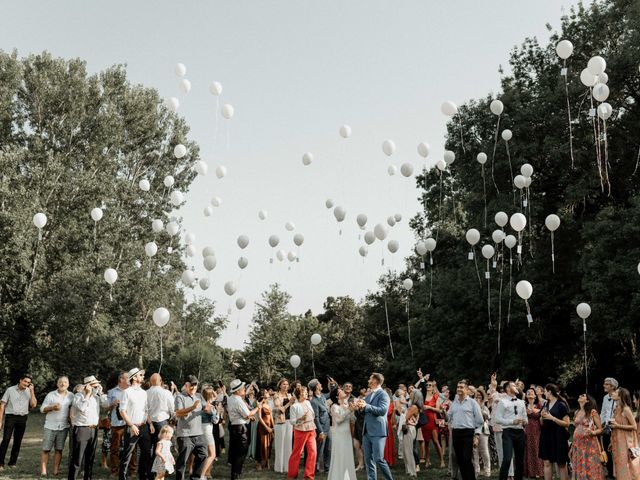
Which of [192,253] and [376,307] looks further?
[376,307]

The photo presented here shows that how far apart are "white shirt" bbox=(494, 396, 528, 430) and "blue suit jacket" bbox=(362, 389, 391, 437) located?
1875 mm

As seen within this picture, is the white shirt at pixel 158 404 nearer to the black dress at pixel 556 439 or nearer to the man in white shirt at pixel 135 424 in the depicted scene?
the man in white shirt at pixel 135 424

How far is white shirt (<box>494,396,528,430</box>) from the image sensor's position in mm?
9539

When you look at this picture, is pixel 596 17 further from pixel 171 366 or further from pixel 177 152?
pixel 171 366

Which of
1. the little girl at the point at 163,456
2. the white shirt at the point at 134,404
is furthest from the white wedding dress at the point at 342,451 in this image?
the white shirt at the point at 134,404

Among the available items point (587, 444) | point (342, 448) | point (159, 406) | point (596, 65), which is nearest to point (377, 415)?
point (342, 448)

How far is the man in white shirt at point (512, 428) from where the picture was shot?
9500 mm

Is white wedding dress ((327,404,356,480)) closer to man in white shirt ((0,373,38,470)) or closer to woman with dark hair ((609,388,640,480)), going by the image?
woman with dark hair ((609,388,640,480))

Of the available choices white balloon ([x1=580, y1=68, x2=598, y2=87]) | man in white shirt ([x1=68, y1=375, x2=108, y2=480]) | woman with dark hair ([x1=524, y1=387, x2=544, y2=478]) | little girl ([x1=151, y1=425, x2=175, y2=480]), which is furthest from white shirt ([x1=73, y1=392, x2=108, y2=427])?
white balloon ([x1=580, y1=68, x2=598, y2=87])

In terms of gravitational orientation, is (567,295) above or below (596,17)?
below

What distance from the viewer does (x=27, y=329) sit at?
28812mm

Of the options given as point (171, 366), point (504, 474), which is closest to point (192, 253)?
point (504, 474)

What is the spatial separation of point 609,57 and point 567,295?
754cm

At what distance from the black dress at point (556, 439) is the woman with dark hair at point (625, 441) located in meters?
1.21
